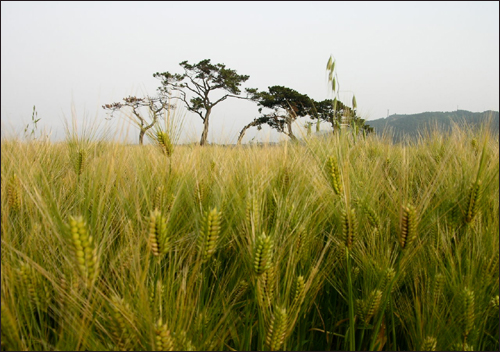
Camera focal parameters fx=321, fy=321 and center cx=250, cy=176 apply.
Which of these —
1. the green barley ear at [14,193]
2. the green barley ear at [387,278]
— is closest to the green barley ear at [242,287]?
the green barley ear at [387,278]

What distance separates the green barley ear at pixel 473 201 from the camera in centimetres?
99

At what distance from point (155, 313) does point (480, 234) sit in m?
1.02

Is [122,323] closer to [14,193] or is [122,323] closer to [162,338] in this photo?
[162,338]

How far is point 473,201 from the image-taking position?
1.02 metres

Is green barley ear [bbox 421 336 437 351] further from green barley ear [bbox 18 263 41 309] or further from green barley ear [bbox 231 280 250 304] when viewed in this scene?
green barley ear [bbox 18 263 41 309]

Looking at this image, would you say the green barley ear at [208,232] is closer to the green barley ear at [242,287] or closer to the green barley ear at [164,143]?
the green barley ear at [242,287]

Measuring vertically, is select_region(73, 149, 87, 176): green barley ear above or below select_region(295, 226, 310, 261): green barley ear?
above

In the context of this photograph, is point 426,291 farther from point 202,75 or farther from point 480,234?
point 202,75

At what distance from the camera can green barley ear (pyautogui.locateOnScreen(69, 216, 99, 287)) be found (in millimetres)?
649

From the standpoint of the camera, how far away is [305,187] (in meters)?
1.28

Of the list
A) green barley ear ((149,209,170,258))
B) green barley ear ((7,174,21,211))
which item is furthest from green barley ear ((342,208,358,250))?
green barley ear ((7,174,21,211))

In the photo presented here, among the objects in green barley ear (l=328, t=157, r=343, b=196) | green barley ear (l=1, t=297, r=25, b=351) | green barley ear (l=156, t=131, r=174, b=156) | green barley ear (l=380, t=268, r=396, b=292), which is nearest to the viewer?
green barley ear (l=1, t=297, r=25, b=351)

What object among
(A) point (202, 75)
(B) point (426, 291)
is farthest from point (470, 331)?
(A) point (202, 75)

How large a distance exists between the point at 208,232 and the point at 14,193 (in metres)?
0.78
